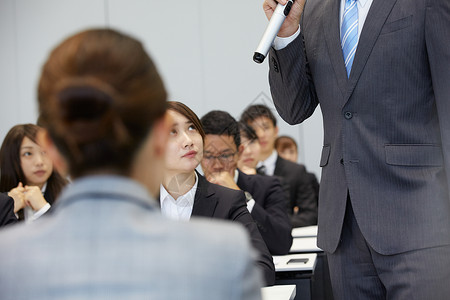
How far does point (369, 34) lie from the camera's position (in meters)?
1.70

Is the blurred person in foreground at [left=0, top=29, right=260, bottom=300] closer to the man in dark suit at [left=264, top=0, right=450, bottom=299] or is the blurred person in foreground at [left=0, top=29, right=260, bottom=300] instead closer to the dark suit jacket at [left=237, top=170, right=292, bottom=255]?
the man in dark suit at [left=264, top=0, right=450, bottom=299]

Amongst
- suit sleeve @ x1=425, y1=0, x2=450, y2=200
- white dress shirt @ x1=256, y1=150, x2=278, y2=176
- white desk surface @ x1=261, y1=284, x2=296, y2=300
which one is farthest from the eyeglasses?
suit sleeve @ x1=425, y1=0, x2=450, y2=200

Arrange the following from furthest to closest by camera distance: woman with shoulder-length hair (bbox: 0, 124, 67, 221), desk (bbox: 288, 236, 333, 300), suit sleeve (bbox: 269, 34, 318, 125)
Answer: woman with shoulder-length hair (bbox: 0, 124, 67, 221) < desk (bbox: 288, 236, 333, 300) < suit sleeve (bbox: 269, 34, 318, 125)

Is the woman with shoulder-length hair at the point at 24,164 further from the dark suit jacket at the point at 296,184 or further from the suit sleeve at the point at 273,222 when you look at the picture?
the dark suit jacket at the point at 296,184

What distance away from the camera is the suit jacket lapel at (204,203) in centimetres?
264

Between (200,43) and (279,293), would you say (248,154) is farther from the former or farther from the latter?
(200,43)

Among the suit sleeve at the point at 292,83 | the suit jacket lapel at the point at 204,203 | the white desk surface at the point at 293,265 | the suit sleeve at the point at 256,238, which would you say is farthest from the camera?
the white desk surface at the point at 293,265

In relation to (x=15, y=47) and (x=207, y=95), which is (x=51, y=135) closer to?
(x=207, y=95)

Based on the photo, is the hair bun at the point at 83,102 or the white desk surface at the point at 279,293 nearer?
the hair bun at the point at 83,102

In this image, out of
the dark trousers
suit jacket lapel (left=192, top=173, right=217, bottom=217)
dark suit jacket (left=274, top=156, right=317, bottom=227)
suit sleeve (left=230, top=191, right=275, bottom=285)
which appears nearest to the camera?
the dark trousers

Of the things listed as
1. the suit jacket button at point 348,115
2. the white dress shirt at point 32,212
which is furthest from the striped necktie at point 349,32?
the white dress shirt at point 32,212

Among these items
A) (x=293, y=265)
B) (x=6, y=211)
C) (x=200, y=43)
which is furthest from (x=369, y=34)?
(x=200, y=43)


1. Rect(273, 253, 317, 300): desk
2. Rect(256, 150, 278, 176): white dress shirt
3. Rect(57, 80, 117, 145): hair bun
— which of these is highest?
Rect(57, 80, 117, 145): hair bun

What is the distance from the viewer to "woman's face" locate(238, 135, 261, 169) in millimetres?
4914
